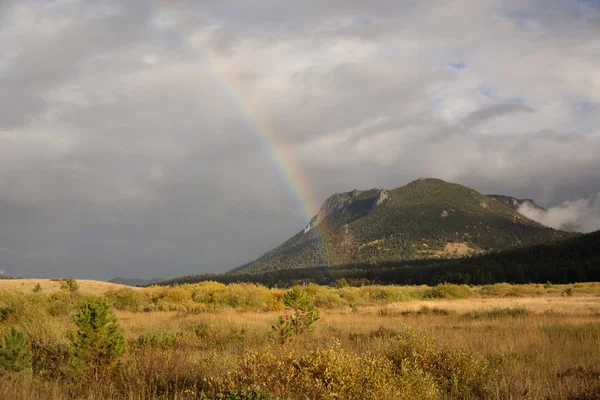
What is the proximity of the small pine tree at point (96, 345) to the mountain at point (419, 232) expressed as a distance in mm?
136763

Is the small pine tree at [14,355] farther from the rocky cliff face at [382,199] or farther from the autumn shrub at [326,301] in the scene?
the rocky cliff face at [382,199]

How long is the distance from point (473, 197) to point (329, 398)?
7572 inches

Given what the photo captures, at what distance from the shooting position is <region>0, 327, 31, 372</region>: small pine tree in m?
7.97

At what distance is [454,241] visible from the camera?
15225cm

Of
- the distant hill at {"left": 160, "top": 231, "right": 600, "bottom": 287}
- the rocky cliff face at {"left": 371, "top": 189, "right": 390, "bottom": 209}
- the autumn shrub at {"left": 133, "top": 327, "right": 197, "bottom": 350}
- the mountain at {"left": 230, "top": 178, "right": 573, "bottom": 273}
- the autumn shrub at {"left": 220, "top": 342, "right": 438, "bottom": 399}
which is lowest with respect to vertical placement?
the distant hill at {"left": 160, "top": 231, "right": 600, "bottom": 287}

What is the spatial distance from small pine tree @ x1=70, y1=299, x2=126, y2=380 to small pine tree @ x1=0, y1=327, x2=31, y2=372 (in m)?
0.88

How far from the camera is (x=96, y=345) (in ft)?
27.7

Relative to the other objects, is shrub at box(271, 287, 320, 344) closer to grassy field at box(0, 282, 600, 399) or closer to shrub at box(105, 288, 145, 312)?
grassy field at box(0, 282, 600, 399)

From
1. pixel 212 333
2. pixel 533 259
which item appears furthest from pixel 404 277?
pixel 212 333

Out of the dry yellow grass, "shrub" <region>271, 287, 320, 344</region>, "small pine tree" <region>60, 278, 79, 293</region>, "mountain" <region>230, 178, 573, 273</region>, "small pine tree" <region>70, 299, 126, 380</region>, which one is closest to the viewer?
"small pine tree" <region>70, 299, 126, 380</region>

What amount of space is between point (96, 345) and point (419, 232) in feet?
525

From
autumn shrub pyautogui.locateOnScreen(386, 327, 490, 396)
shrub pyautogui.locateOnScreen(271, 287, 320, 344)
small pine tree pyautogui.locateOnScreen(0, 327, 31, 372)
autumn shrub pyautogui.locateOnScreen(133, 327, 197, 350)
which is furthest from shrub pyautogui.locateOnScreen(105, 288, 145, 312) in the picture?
autumn shrub pyautogui.locateOnScreen(386, 327, 490, 396)

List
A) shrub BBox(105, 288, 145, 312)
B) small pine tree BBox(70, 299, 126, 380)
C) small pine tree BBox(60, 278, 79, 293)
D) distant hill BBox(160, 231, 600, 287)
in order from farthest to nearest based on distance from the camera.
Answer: distant hill BBox(160, 231, 600, 287), small pine tree BBox(60, 278, 79, 293), shrub BBox(105, 288, 145, 312), small pine tree BBox(70, 299, 126, 380)

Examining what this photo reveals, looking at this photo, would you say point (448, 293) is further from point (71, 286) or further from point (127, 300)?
point (71, 286)
